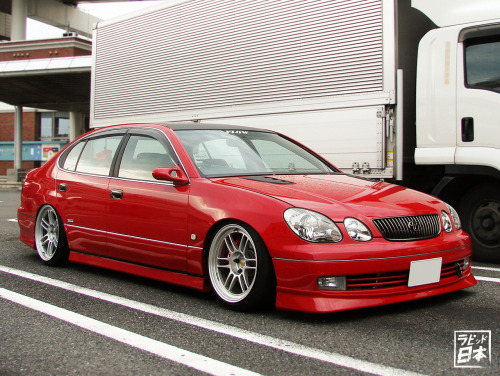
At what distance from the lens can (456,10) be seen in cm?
599

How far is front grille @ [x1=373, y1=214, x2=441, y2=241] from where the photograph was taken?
364 cm

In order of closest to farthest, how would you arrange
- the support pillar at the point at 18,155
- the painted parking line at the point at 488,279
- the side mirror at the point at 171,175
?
the side mirror at the point at 171,175
the painted parking line at the point at 488,279
the support pillar at the point at 18,155

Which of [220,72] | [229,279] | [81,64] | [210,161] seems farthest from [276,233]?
[81,64]

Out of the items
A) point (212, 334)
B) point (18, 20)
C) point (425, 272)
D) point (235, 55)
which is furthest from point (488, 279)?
point (18, 20)

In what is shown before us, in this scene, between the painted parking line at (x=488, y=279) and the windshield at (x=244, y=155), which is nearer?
the windshield at (x=244, y=155)

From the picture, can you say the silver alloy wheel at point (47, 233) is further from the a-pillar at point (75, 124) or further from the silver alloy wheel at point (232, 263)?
the a-pillar at point (75, 124)

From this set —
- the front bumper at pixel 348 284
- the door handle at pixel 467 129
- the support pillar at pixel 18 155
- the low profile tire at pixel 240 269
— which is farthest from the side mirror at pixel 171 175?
the support pillar at pixel 18 155

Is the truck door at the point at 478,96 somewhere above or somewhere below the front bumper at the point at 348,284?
above

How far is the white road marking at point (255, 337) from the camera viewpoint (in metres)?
2.74

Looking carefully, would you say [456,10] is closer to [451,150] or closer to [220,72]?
[451,150]

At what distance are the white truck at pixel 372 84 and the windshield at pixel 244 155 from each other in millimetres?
1417

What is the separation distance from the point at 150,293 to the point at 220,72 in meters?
4.47

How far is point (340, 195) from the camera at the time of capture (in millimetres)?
3918

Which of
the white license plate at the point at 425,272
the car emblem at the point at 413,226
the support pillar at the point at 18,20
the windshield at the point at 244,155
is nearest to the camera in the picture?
the white license plate at the point at 425,272
